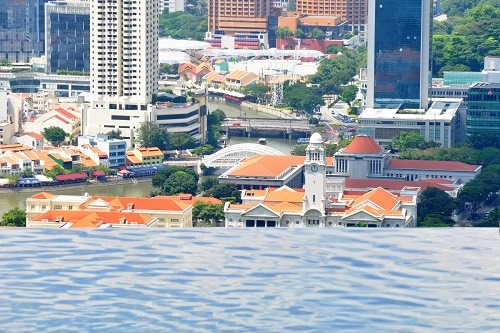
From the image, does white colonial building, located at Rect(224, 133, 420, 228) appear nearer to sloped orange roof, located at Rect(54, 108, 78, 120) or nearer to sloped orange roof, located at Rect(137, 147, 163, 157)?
sloped orange roof, located at Rect(137, 147, 163, 157)

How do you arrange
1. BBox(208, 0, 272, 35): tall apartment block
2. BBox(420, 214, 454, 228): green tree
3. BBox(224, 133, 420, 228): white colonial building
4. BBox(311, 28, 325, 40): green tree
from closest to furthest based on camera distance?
BBox(224, 133, 420, 228): white colonial building → BBox(420, 214, 454, 228): green tree → BBox(311, 28, 325, 40): green tree → BBox(208, 0, 272, 35): tall apartment block

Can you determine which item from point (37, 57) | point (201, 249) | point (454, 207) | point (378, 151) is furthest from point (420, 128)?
point (201, 249)

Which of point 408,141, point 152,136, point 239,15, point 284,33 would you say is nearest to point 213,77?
point 284,33

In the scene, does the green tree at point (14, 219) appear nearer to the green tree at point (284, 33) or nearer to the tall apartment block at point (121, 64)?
the tall apartment block at point (121, 64)

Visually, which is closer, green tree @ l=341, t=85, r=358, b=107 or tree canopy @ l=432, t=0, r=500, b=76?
green tree @ l=341, t=85, r=358, b=107

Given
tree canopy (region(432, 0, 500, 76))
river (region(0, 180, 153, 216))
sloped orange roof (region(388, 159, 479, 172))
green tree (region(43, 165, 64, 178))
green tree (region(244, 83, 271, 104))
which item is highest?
tree canopy (region(432, 0, 500, 76))

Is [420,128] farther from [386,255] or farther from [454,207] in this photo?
[386,255]

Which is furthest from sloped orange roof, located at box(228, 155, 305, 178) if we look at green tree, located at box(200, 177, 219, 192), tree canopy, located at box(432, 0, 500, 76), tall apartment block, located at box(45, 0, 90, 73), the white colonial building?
tall apartment block, located at box(45, 0, 90, 73)

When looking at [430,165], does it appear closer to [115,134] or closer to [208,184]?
[208,184]
